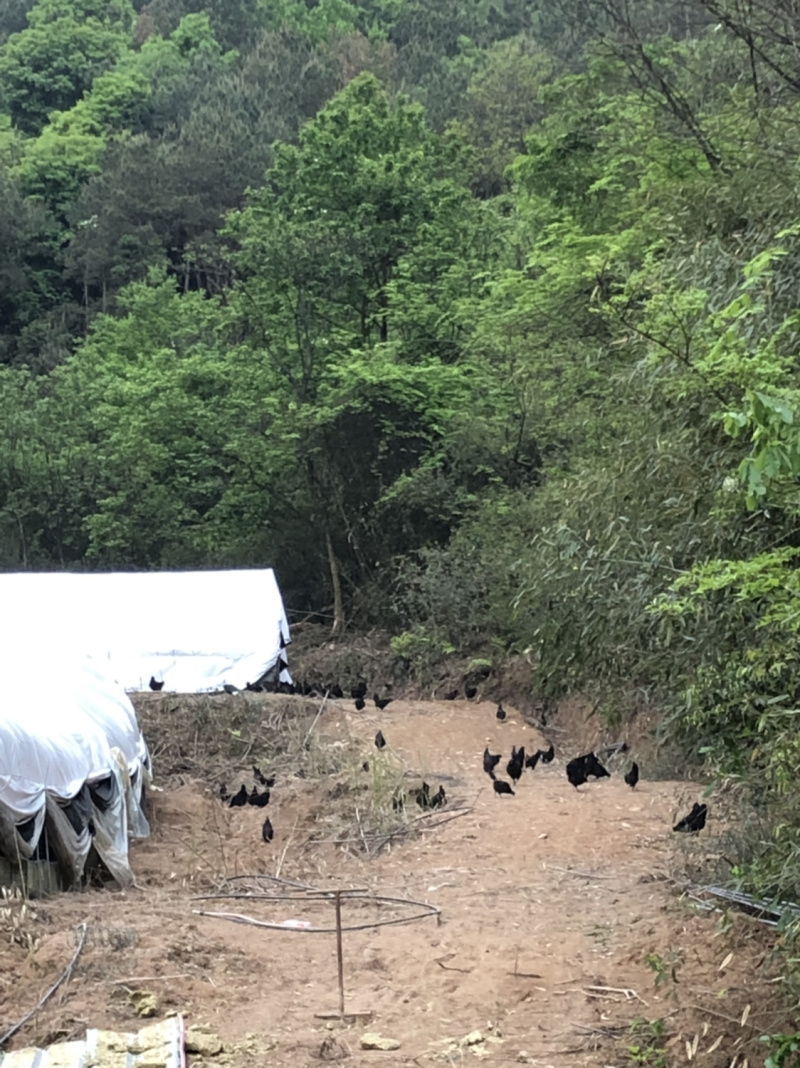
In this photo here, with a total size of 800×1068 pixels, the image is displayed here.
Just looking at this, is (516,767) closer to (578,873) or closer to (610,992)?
(578,873)

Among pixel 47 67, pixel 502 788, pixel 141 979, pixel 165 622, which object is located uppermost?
pixel 47 67

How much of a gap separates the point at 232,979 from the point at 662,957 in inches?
101

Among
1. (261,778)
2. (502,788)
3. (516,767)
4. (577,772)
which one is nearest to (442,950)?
(502,788)

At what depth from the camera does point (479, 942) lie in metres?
7.26

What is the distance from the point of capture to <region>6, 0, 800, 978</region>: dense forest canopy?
498cm

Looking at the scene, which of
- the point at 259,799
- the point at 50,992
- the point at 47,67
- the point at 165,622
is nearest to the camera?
the point at 50,992

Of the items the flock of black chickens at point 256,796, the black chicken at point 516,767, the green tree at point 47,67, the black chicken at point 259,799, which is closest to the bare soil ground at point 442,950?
the flock of black chickens at point 256,796

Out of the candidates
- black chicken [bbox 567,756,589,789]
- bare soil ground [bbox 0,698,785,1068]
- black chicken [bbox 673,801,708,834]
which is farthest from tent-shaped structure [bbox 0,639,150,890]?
black chicken [bbox 673,801,708,834]

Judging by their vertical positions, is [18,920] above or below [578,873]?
above

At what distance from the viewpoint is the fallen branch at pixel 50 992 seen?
18.2ft

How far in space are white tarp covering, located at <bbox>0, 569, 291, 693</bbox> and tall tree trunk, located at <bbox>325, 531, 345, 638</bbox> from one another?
3870mm

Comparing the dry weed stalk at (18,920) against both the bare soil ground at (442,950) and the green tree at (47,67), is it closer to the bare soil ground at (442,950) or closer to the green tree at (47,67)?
the bare soil ground at (442,950)

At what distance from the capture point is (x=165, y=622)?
1928cm

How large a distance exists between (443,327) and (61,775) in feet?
55.4
